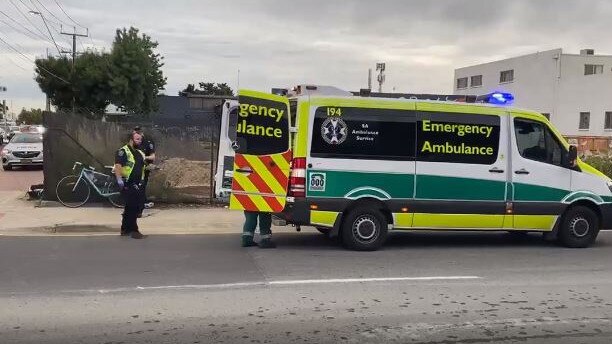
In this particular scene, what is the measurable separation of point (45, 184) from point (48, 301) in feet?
24.4

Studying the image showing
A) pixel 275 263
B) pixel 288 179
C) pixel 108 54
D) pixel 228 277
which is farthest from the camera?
pixel 108 54

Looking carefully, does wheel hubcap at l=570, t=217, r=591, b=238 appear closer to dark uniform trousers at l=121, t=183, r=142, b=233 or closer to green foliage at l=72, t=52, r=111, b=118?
dark uniform trousers at l=121, t=183, r=142, b=233

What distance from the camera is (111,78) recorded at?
4184 centimetres

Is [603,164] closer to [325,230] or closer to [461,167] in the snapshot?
[461,167]

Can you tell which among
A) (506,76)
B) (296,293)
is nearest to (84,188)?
(296,293)

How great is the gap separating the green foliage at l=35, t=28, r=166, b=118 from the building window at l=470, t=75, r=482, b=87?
27814 mm

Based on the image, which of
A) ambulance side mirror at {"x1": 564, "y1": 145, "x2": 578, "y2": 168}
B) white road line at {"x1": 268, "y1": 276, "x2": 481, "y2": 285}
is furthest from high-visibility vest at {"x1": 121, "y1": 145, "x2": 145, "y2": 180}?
ambulance side mirror at {"x1": 564, "y1": 145, "x2": 578, "y2": 168}

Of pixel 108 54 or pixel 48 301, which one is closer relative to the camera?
pixel 48 301

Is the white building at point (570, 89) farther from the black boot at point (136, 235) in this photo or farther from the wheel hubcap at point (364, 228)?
the black boot at point (136, 235)

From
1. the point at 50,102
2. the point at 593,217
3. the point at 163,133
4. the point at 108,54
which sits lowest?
the point at 593,217

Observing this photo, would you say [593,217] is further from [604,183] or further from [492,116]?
[492,116]

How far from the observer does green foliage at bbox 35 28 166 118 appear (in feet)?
139

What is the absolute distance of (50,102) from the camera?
161 feet

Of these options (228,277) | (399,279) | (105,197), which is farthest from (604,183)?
(105,197)
